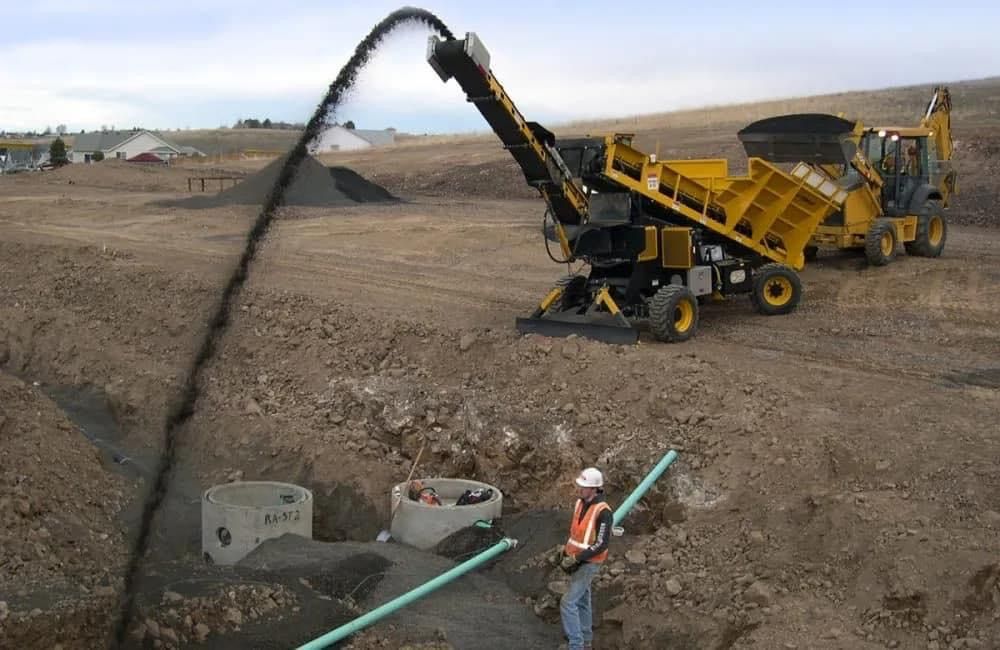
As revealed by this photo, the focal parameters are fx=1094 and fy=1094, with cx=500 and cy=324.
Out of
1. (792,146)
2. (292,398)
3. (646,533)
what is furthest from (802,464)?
(792,146)

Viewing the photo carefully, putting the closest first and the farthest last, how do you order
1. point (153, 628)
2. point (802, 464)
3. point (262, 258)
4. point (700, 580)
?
point (153, 628) → point (700, 580) → point (802, 464) → point (262, 258)

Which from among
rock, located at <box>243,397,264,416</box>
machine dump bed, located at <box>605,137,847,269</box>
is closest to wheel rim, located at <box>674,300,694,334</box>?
machine dump bed, located at <box>605,137,847,269</box>

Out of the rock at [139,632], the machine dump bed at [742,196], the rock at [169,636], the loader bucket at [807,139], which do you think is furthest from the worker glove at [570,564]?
the loader bucket at [807,139]

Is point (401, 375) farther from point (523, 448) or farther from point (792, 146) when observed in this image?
point (792, 146)

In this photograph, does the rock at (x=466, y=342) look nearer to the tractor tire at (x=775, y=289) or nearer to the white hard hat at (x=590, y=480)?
the tractor tire at (x=775, y=289)

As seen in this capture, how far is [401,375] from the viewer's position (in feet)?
46.2

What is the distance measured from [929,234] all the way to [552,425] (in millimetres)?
10784

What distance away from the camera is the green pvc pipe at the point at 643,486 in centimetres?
998

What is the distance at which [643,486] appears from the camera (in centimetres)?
1044

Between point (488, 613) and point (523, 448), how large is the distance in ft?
9.63

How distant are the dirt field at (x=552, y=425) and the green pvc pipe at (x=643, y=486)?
153mm

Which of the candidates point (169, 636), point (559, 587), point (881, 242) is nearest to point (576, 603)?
point (559, 587)

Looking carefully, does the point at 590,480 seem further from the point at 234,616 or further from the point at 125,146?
the point at 125,146

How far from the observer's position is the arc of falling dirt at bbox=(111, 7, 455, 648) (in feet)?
31.1
